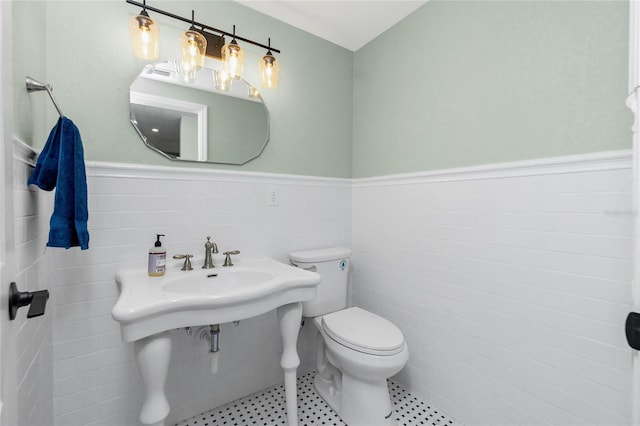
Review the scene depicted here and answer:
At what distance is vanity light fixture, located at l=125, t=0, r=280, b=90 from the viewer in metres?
1.24

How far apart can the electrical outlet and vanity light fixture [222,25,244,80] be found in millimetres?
652

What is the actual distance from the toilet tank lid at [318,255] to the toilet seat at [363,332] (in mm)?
322

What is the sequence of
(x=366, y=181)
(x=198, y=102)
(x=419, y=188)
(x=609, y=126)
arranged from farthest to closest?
1. (x=366, y=181)
2. (x=419, y=188)
3. (x=198, y=102)
4. (x=609, y=126)

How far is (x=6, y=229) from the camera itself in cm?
52

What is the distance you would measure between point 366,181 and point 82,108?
156cm

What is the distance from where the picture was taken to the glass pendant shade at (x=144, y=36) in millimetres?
1224

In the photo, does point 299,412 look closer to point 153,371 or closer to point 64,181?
point 153,371

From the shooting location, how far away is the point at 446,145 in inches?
58.5

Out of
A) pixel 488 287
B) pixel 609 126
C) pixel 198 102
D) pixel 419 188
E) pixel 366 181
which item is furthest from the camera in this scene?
pixel 366 181

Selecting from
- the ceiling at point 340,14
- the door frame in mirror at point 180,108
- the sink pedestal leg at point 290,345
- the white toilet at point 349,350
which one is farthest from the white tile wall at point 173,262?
the ceiling at point 340,14

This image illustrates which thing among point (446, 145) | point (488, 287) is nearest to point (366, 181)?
point (446, 145)

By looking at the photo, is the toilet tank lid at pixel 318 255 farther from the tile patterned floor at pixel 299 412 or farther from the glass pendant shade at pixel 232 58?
the glass pendant shade at pixel 232 58

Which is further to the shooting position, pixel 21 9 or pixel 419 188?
pixel 419 188

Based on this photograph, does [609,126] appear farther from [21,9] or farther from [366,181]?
[21,9]
